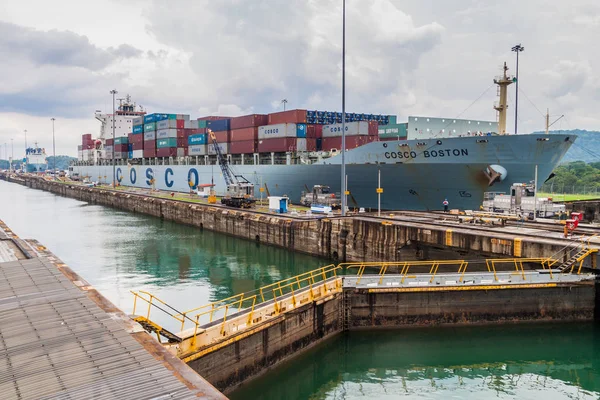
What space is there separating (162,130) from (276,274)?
5975cm

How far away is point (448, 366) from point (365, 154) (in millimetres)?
29457

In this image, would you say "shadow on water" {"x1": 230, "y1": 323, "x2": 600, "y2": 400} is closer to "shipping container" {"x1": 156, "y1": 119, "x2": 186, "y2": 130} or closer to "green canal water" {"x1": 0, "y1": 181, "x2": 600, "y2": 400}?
"green canal water" {"x1": 0, "y1": 181, "x2": 600, "y2": 400}

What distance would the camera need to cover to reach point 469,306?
20688 millimetres

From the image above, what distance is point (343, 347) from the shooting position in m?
19.2

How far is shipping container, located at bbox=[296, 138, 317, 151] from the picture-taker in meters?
54.8

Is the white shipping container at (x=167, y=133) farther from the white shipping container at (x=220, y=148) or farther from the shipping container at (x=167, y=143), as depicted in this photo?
the white shipping container at (x=220, y=148)

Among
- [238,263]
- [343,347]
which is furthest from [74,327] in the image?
[238,263]

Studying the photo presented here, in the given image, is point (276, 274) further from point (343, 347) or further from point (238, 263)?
point (343, 347)

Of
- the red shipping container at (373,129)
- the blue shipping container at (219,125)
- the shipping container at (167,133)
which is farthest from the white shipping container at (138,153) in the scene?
the red shipping container at (373,129)

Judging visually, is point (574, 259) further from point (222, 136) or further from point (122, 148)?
point (122, 148)

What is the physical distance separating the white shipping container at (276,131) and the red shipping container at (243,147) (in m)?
1.73

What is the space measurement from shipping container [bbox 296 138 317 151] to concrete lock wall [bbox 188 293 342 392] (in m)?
36.4

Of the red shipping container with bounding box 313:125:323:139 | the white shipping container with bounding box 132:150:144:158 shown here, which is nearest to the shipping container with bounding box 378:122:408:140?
the red shipping container with bounding box 313:125:323:139

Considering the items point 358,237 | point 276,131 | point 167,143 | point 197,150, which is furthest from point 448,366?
point 167,143
